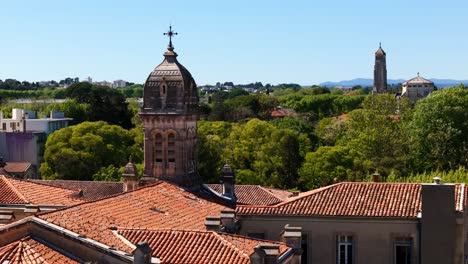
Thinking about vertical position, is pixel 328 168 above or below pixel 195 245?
below

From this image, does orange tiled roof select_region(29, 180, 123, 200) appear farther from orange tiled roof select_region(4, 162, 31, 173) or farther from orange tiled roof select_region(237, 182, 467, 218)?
orange tiled roof select_region(237, 182, 467, 218)

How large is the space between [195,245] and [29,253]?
15.0 feet

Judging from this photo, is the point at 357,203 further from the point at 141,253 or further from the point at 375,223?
the point at 141,253

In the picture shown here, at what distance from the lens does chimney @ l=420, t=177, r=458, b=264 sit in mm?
29906

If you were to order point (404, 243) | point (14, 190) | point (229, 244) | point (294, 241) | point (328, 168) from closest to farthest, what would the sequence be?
point (229, 244) → point (294, 241) → point (404, 243) → point (14, 190) → point (328, 168)

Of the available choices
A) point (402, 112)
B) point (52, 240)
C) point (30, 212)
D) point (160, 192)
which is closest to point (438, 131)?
point (402, 112)

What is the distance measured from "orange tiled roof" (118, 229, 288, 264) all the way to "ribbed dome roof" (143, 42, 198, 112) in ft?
48.3

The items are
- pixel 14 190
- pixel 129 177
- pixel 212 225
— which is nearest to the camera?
pixel 212 225

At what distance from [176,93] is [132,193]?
7917 millimetres

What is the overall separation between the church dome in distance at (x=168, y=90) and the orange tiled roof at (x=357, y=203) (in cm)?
891

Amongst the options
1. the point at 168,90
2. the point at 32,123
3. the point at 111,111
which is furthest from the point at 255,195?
the point at 111,111

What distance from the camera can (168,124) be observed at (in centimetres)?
4009

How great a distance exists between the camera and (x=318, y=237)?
3159 cm

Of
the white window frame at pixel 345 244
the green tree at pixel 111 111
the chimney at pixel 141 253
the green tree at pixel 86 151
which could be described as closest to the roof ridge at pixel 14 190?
the white window frame at pixel 345 244
